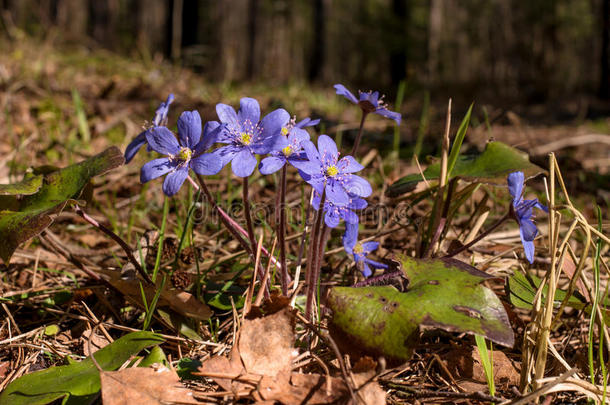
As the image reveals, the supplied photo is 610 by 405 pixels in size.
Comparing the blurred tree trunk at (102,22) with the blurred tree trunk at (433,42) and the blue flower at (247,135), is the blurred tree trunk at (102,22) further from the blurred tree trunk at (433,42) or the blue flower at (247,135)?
the blue flower at (247,135)

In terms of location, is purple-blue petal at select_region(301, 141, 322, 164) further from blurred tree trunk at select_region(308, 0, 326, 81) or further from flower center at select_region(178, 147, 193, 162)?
blurred tree trunk at select_region(308, 0, 326, 81)

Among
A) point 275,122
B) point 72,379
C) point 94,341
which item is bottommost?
point 94,341

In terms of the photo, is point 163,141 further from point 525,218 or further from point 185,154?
point 525,218

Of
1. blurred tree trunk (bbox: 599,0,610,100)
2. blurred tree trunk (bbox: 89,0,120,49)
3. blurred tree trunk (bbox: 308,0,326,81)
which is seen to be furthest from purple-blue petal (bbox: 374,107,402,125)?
blurred tree trunk (bbox: 89,0,120,49)

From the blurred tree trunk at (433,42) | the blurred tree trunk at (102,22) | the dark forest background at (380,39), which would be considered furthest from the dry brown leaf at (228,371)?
the blurred tree trunk at (102,22)

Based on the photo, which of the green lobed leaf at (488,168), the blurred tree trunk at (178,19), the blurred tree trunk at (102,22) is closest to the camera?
the green lobed leaf at (488,168)

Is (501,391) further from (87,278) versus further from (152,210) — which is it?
(152,210)

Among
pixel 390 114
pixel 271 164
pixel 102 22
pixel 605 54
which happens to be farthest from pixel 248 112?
pixel 102 22
